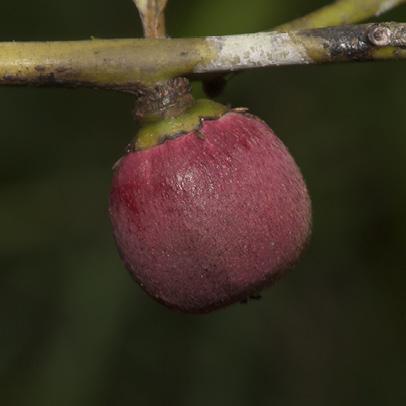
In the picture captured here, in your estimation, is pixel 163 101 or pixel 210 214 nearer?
pixel 210 214

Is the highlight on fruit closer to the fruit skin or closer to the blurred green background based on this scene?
the fruit skin

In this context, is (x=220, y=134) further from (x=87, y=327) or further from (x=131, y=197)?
(x=87, y=327)

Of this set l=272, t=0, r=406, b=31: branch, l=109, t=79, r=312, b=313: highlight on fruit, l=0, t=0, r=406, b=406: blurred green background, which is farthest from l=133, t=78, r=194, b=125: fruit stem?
l=0, t=0, r=406, b=406: blurred green background

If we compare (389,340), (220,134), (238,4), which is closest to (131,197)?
(220,134)

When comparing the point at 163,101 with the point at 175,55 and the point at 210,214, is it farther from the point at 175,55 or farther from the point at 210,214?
the point at 210,214

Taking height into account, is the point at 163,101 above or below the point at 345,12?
below

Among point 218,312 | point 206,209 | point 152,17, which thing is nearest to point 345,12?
point 152,17
